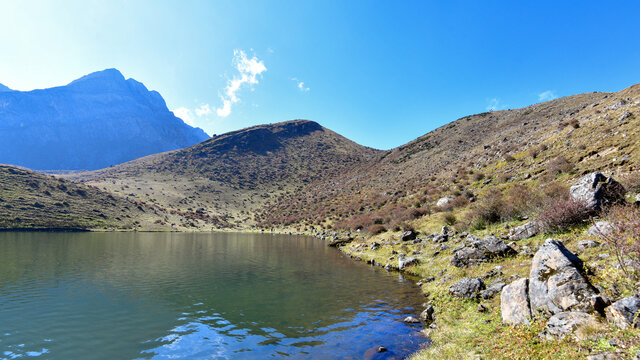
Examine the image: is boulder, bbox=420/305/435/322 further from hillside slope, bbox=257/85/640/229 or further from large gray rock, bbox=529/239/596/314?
hillside slope, bbox=257/85/640/229

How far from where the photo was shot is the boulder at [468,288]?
1525 centimetres

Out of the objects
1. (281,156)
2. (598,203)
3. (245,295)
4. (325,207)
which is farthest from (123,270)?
(281,156)

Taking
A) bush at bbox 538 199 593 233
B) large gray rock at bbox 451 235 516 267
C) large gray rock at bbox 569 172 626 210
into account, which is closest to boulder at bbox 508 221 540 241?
bush at bbox 538 199 593 233

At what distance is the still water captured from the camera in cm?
1222

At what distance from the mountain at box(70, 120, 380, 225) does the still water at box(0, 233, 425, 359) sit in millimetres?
90126

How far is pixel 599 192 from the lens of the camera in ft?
53.0

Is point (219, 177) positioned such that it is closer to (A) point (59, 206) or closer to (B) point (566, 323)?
(A) point (59, 206)

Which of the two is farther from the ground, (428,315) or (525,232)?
(525,232)

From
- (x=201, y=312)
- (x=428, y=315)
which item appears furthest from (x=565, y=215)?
(x=201, y=312)

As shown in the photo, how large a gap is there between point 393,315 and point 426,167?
7605 centimetres

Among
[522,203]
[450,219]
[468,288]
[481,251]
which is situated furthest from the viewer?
[450,219]

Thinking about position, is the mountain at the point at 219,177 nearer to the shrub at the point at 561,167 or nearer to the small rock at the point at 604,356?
the shrub at the point at 561,167

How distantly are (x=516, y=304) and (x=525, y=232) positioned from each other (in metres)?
10.9

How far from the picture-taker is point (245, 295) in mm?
20969
